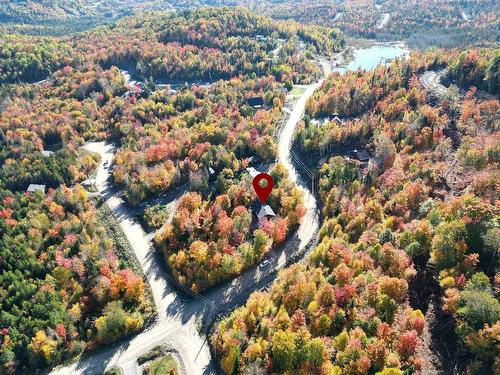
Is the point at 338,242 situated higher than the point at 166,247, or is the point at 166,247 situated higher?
the point at 338,242

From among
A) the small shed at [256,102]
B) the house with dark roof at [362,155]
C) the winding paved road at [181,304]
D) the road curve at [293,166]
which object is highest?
the small shed at [256,102]

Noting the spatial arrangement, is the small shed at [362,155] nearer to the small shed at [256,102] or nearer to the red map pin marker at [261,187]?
the red map pin marker at [261,187]

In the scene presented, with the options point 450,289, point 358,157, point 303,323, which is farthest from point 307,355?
point 358,157

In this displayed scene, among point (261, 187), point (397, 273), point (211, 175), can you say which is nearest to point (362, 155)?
point (261, 187)

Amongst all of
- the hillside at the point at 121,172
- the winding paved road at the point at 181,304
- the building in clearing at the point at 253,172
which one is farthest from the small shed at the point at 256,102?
the winding paved road at the point at 181,304

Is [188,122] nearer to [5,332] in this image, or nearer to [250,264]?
[250,264]

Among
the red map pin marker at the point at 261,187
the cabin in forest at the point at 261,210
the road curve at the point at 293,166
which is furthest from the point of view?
the red map pin marker at the point at 261,187
